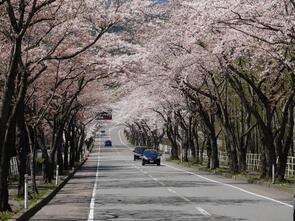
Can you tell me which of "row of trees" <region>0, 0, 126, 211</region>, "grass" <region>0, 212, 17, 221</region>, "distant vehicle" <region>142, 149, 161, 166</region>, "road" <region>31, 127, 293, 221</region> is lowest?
"road" <region>31, 127, 293, 221</region>

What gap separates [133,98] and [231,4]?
161ft

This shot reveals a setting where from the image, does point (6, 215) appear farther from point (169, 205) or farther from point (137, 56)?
point (137, 56)

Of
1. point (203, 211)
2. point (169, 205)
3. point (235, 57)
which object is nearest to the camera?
point (203, 211)

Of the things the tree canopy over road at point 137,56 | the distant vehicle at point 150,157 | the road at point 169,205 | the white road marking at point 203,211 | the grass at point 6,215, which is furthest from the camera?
the distant vehicle at point 150,157

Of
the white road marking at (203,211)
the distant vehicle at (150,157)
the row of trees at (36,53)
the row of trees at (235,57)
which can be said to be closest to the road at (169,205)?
the white road marking at (203,211)

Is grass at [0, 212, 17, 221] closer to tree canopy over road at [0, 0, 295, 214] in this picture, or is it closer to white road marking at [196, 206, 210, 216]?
tree canopy over road at [0, 0, 295, 214]

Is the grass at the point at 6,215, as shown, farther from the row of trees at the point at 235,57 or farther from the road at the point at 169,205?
the row of trees at the point at 235,57

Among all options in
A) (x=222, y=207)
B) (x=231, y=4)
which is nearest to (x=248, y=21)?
(x=231, y=4)

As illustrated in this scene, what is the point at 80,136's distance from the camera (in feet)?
276

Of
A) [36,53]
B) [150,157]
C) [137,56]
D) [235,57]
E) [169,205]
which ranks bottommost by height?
[169,205]

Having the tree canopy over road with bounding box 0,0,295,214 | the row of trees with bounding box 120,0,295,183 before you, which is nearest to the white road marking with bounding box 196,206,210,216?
the tree canopy over road with bounding box 0,0,295,214

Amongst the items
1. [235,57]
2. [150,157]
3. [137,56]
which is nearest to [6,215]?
[235,57]

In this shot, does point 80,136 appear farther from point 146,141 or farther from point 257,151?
point 146,141

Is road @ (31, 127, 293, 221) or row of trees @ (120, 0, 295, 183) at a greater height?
row of trees @ (120, 0, 295, 183)
